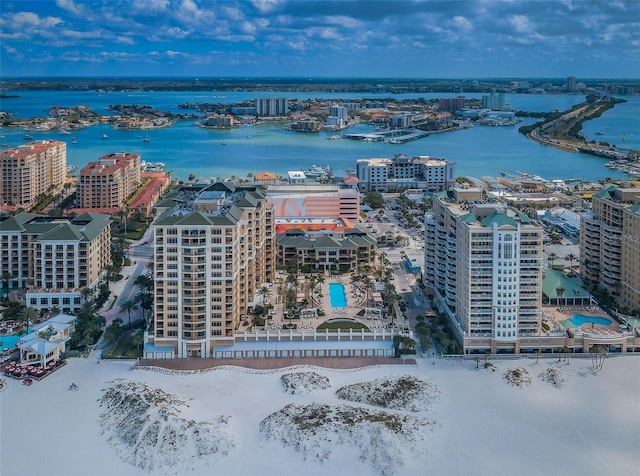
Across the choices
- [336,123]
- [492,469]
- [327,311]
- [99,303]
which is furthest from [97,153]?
[492,469]

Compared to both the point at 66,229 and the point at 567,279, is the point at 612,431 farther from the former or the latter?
the point at 66,229

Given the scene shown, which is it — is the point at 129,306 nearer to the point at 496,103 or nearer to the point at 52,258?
the point at 52,258

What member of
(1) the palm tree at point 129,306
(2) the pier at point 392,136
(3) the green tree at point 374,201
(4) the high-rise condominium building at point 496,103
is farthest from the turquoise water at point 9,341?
(4) the high-rise condominium building at point 496,103

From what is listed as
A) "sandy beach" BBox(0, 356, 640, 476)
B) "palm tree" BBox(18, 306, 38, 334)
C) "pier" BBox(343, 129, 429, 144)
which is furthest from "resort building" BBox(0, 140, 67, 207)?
"pier" BBox(343, 129, 429, 144)

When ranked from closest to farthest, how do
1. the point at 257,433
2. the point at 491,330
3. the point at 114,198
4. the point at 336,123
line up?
the point at 257,433 < the point at 491,330 < the point at 114,198 < the point at 336,123

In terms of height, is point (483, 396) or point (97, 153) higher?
point (97, 153)

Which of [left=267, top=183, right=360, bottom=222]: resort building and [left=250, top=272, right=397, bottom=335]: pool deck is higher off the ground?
[left=267, top=183, right=360, bottom=222]: resort building

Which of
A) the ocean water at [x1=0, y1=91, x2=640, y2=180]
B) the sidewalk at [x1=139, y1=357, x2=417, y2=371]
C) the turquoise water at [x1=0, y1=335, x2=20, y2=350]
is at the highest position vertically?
the ocean water at [x1=0, y1=91, x2=640, y2=180]

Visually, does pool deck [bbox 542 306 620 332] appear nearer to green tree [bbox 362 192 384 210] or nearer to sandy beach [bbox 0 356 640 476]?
sandy beach [bbox 0 356 640 476]
